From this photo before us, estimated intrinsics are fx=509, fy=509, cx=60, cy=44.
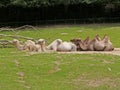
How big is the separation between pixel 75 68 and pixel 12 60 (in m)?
2.38

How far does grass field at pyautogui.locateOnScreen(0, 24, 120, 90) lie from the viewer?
14.6 meters

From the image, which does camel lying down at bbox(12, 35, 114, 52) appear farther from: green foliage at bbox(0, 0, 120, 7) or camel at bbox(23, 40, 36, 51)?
green foliage at bbox(0, 0, 120, 7)

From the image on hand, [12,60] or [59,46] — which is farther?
[59,46]

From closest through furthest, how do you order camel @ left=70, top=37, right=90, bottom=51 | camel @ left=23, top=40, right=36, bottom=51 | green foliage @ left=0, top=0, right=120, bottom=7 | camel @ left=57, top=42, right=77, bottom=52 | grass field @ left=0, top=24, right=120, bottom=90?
grass field @ left=0, top=24, right=120, bottom=90 < camel @ left=23, top=40, right=36, bottom=51 < camel @ left=57, top=42, right=77, bottom=52 < camel @ left=70, top=37, right=90, bottom=51 < green foliage @ left=0, top=0, right=120, bottom=7

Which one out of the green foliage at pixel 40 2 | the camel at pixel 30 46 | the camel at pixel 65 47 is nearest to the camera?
the camel at pixel 30 46

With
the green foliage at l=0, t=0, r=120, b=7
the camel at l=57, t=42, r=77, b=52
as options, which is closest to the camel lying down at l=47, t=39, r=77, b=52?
the camel at l=57, t=42, r=77, b=52

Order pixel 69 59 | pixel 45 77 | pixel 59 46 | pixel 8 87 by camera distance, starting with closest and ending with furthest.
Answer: pixel 8 87, pixel 45 77, pixel 69 59, pixel 59 46

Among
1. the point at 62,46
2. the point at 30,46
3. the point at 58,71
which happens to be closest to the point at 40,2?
the point at 62,46

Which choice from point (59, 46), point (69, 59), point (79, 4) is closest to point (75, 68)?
point (69, 59)

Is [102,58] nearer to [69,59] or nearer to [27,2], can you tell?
[69,59]

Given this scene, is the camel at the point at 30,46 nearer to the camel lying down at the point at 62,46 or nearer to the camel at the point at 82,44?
the camel lying down at the point at 62,46

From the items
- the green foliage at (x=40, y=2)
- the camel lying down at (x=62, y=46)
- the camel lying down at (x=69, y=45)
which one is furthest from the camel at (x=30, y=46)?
the green foliage at (x=40, y=2)

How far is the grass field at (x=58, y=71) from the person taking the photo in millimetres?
14594

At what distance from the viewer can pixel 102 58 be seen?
725 inches
